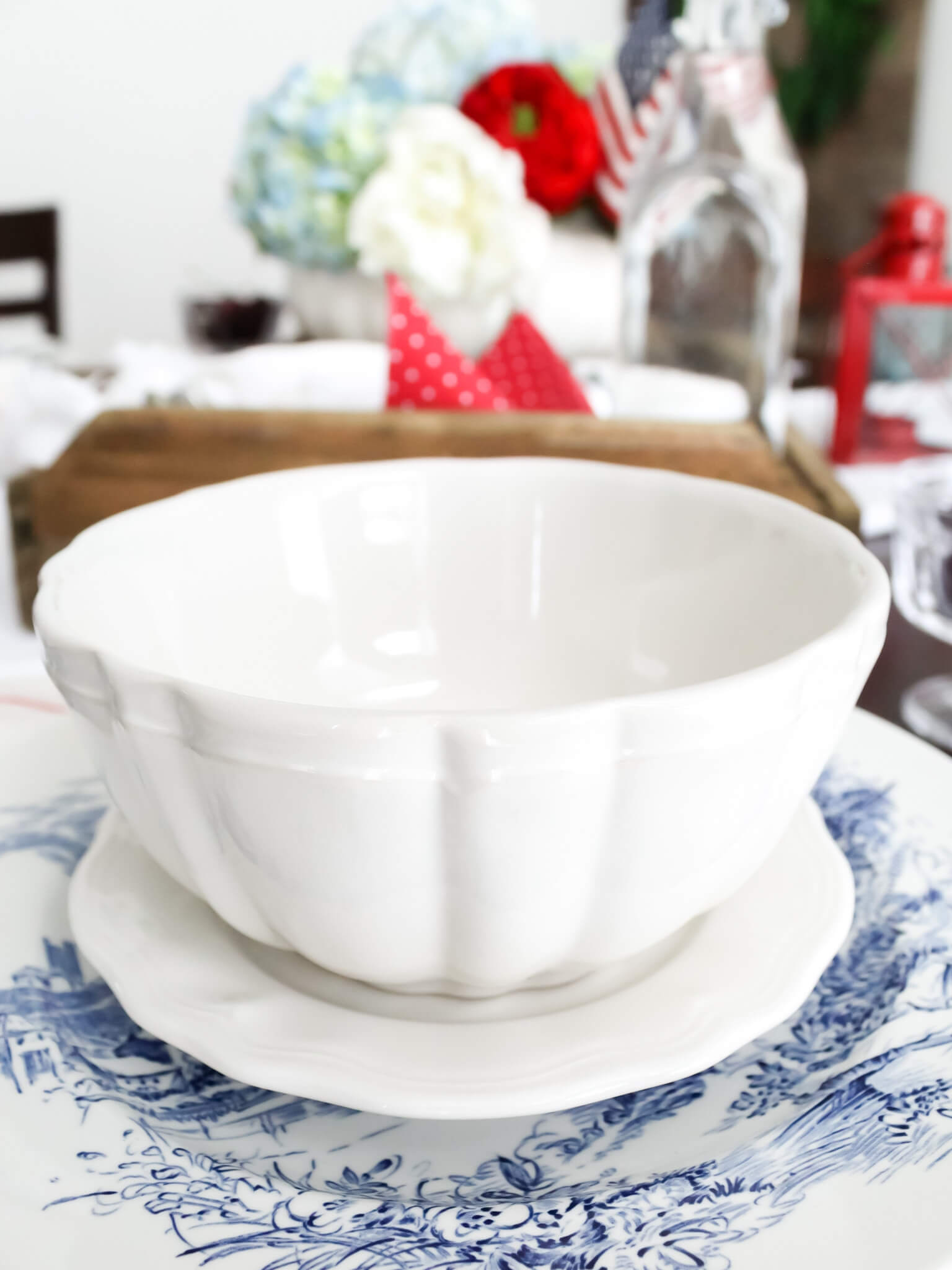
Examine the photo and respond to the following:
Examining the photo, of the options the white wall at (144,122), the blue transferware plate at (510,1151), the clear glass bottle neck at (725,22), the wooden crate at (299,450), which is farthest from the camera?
Result: the white wall at (144,122)

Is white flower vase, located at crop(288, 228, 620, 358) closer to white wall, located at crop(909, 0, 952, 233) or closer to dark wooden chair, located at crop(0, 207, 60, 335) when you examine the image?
white wall, located at crop(909, 0, 952, 233)

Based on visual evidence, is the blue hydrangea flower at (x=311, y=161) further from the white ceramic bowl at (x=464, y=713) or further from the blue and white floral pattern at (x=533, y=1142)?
the blue and white floral pattern at (x=533, y=1142)

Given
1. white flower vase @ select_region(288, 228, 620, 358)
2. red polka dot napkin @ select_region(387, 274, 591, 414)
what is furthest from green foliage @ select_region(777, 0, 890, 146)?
red polka dot napkin @ select_region(387, 274, 591, 414)

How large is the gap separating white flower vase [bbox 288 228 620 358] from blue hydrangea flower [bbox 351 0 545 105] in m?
0.17

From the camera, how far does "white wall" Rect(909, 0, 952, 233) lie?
1.86 meters

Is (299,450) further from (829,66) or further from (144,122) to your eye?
(144,122)

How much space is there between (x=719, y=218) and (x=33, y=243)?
5.41 ft

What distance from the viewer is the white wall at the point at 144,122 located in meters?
2.43

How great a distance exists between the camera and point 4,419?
28.1 inches

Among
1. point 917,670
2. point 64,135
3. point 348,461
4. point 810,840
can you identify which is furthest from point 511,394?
point 64,135

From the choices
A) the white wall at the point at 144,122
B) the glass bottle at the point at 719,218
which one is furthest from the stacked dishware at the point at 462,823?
the white wall at the point at 144,122

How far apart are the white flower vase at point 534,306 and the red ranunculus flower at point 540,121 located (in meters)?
0.06

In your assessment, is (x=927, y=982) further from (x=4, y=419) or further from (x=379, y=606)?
(x=4, y=419)

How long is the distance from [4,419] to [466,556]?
46 cm
